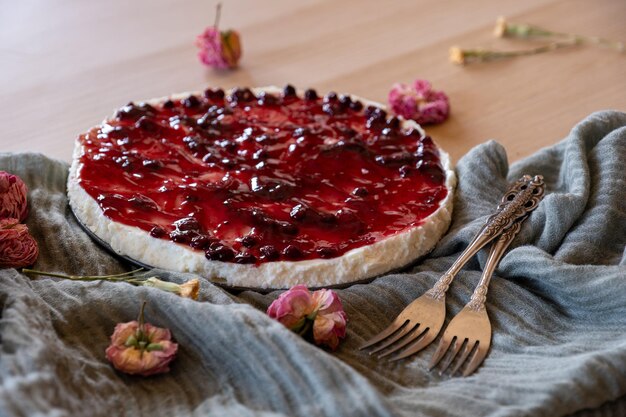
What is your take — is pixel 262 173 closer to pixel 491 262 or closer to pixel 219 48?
pixel 491 262

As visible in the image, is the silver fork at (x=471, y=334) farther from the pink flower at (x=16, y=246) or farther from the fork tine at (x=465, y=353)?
the pink flower at (x=16, y=246)

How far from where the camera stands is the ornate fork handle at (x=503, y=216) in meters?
1.41

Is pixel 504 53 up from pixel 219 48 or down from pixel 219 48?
down

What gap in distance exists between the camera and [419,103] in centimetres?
211

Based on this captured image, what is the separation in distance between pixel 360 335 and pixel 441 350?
0.13m

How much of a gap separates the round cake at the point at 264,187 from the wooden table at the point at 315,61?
0.85 ft

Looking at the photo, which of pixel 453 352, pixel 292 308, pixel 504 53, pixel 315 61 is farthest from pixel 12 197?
pixel 504 53

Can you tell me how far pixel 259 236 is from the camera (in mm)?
1478

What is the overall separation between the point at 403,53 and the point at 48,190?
3.75 feet

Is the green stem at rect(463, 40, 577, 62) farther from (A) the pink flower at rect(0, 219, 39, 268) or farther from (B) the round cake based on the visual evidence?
(A) the pink flower at rect(0, 219, 39, 268)

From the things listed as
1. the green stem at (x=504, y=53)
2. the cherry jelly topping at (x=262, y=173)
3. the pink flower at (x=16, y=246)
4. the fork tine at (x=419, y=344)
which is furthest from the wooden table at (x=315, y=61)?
the fork tine at (x=419, y=344)

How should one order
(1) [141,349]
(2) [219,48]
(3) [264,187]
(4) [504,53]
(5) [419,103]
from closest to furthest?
(1) [141,349] → (3) [264,187] → (5) [419,103] → (2) [219,48] → (4) [504,53]

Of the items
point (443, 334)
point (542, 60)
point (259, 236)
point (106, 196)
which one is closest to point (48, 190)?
point (106, 196)

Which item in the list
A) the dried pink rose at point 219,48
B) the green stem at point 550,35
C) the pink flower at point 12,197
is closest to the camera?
the pink flower at point 12,197
